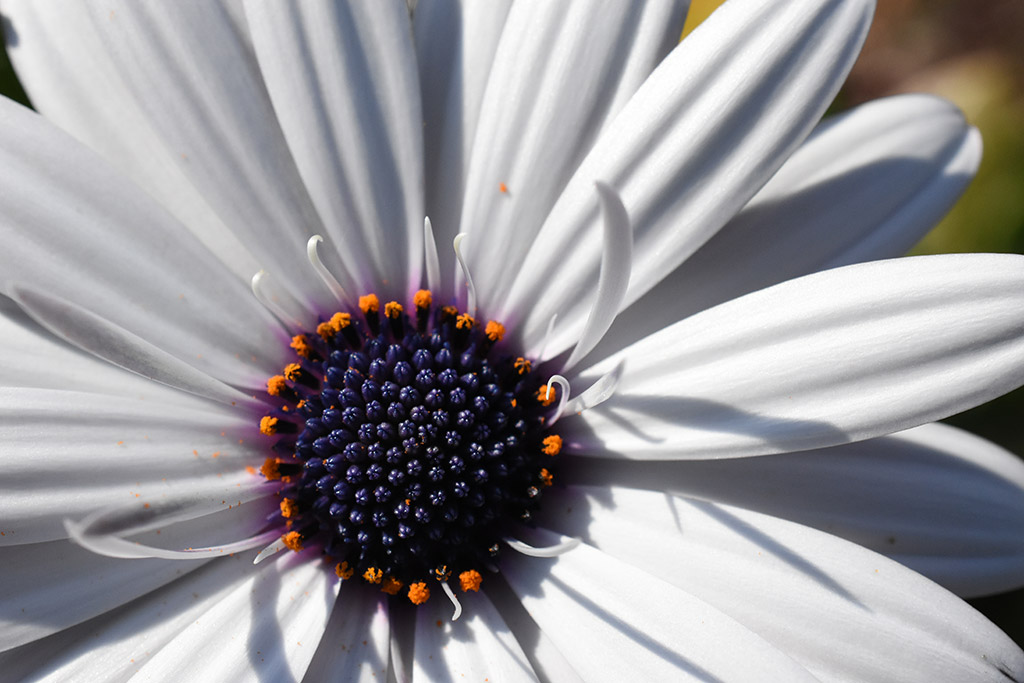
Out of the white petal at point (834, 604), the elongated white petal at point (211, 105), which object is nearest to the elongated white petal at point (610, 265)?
the white petal at point (834, 604)

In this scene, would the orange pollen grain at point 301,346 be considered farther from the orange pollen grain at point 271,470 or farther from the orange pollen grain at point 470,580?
the orange pollen grain at point 470,580

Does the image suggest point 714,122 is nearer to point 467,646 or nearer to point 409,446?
point 409,446

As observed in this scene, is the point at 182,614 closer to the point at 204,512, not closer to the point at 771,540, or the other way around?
the point at 204,512

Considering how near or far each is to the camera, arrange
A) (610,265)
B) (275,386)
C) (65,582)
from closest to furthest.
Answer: (610,265)
(65,582)
(275,386)

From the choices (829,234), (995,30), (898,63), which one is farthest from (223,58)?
(995,30)

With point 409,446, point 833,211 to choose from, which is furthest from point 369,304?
point 833,211
